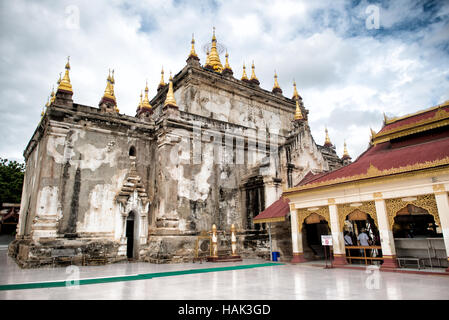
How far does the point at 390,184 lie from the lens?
34.4 feet

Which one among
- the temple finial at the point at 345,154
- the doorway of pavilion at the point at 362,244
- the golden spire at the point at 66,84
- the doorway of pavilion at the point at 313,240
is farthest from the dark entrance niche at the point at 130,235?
the temple finial at the point at 345,154

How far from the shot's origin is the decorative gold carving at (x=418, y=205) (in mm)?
9555

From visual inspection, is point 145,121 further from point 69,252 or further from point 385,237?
point 385,237

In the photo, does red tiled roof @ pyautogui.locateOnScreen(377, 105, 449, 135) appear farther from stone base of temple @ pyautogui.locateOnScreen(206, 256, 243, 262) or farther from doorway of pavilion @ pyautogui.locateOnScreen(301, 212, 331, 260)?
stone base of temple @ pyautogui.locateOnScreen(206, 256, 243, 262)

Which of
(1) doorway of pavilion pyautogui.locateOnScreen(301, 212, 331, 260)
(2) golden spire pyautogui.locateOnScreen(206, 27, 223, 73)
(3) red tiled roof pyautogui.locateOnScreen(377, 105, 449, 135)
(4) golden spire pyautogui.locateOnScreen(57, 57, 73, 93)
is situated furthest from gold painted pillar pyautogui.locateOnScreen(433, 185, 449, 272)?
(2) golden spire pyautogui.locateOnScreen(206, 27, 223, 73)

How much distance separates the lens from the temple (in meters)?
9.75

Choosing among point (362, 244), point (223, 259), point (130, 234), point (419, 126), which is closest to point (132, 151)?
point (130, 234)

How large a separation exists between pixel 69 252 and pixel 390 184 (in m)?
13.3

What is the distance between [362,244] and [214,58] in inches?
791

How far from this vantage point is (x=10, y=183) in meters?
34.8

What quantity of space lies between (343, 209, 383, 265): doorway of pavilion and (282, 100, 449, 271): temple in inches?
1.8

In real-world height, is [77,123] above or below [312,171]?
above

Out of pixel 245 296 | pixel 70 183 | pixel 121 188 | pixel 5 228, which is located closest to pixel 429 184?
pixel 245 296

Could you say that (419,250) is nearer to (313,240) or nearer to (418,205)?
(418,205)
